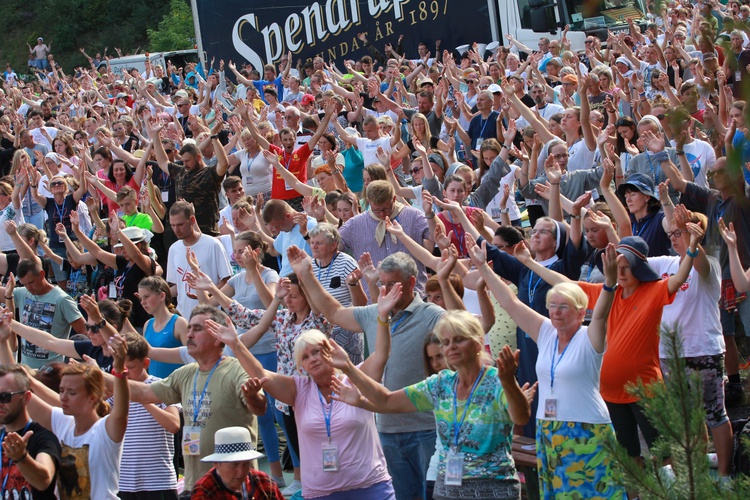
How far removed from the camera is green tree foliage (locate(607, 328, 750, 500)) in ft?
7.84

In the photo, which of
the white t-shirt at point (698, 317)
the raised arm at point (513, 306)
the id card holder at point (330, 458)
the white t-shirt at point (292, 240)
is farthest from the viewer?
the white t-shirt at point (292, 240)

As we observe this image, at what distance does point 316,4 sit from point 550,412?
1747cm

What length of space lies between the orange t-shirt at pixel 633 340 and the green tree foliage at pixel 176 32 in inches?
1383

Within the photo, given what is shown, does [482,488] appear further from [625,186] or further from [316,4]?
[316,4]

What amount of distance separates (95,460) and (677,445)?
3656 mm

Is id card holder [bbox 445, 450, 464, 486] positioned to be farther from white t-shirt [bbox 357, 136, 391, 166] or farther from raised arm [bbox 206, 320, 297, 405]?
white t-shirt [bbox 357, 136, 391, 166]

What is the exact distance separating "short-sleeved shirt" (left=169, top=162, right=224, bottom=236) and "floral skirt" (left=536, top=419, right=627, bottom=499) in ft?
18.8

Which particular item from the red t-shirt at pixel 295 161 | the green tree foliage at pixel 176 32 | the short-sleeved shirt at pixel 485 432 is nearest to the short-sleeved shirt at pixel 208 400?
the short-sleeved shirt at pixel 485 432

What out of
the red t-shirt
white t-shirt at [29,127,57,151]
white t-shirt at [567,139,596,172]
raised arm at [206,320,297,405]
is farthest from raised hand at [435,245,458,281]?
white t-shirt at [29,127,57,151]

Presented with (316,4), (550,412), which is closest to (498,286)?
(550,412)

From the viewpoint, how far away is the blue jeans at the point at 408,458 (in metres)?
5.71

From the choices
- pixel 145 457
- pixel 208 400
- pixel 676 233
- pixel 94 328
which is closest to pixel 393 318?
pixel 208 400

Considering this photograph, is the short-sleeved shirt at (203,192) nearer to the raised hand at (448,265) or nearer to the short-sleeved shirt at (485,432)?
the raised hand at (448,265)

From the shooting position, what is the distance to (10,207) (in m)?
12.2
